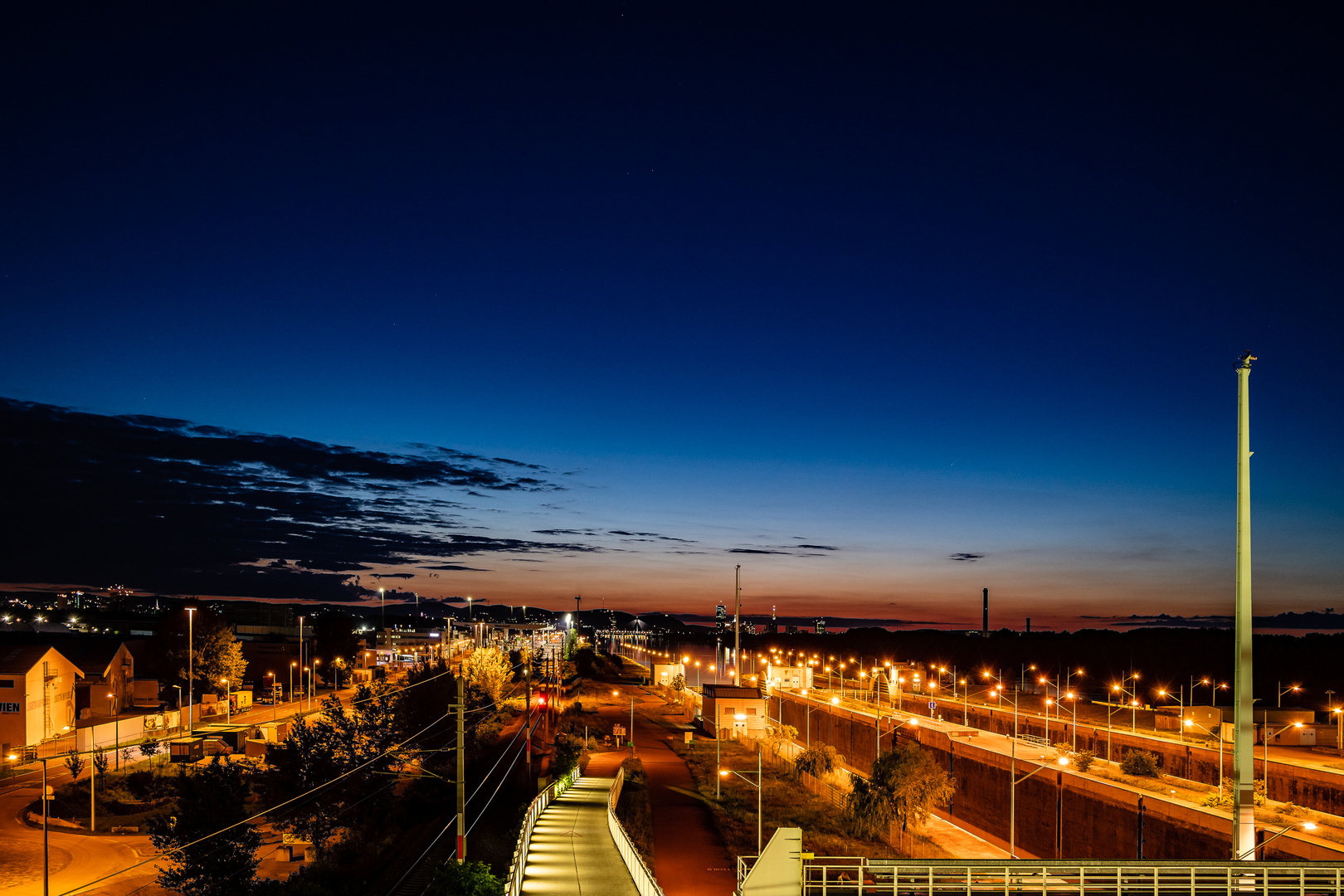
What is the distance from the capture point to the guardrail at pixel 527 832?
19.1 m

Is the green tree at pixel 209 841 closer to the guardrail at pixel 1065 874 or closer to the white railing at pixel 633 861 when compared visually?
the white railing at pixel 633 861

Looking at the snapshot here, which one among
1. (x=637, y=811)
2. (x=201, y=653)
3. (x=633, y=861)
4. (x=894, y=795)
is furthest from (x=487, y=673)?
(x=633, y=861)

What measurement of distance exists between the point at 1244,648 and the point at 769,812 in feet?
103

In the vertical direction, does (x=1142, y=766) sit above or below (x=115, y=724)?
above

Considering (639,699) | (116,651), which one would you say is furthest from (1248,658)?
(639,699)

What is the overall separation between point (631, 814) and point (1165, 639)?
281 feet

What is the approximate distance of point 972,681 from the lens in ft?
358

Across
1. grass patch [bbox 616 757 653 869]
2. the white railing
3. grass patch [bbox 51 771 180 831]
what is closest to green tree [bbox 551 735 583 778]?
grass patch [bbox 616 757 653 869]

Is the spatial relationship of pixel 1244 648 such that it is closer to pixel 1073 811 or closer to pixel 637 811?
pixel 637 811

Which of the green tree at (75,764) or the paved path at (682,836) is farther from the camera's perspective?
the green tree at (75,764)

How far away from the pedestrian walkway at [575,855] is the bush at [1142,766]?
23.5 meters

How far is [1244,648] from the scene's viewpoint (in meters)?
9.98

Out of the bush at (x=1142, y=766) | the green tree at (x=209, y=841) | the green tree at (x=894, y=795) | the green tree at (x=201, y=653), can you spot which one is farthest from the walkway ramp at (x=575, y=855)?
the green tree at (x=201, y=653)

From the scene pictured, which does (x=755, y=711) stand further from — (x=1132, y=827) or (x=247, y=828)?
(x=247, y=828)
